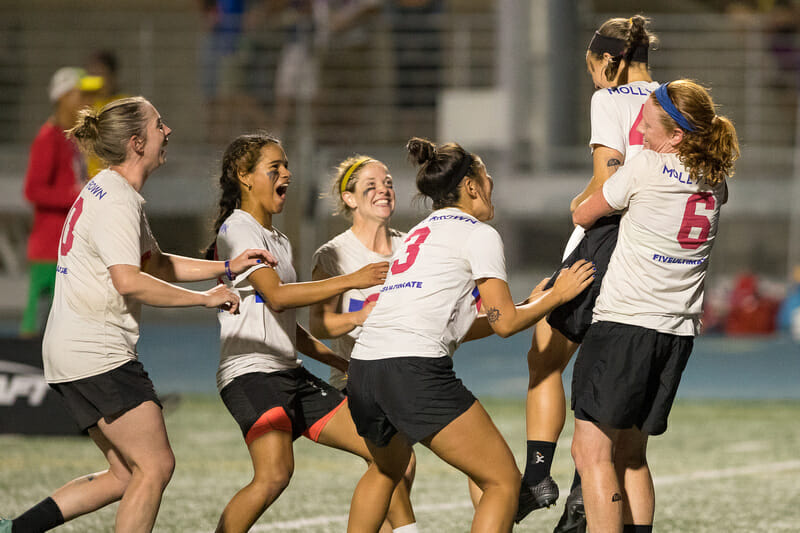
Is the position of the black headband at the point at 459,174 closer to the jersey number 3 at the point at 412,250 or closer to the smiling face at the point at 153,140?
the jersey number 3 at the point at 412,250

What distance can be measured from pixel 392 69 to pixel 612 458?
1030 centimetres

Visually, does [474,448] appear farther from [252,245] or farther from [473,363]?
[473,363]

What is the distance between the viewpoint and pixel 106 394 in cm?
402

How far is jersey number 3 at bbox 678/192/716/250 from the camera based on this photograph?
4.04 meters

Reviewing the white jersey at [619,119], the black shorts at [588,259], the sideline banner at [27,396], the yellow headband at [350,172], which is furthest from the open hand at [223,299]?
the sideline banner at [27,396]

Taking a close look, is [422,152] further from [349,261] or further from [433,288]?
[349,261]

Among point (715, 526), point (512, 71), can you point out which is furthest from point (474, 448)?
point (512, 71)

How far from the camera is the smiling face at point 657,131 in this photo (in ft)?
13.2

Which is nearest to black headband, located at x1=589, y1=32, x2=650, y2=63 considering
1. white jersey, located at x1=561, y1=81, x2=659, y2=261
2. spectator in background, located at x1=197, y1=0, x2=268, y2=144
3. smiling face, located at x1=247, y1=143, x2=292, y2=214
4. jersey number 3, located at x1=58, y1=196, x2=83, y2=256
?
white jersey, located at x1=561, y1=81, x2=659, y2=261

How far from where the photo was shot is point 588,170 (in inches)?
532

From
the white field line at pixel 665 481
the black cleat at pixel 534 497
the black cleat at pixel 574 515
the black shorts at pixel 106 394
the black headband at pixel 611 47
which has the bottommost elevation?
the white field line at pixel 665 481

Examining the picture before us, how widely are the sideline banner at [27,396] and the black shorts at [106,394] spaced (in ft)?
11.3

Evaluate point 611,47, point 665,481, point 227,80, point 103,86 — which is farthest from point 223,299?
point 227,80

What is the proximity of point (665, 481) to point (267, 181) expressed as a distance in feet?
10.9
